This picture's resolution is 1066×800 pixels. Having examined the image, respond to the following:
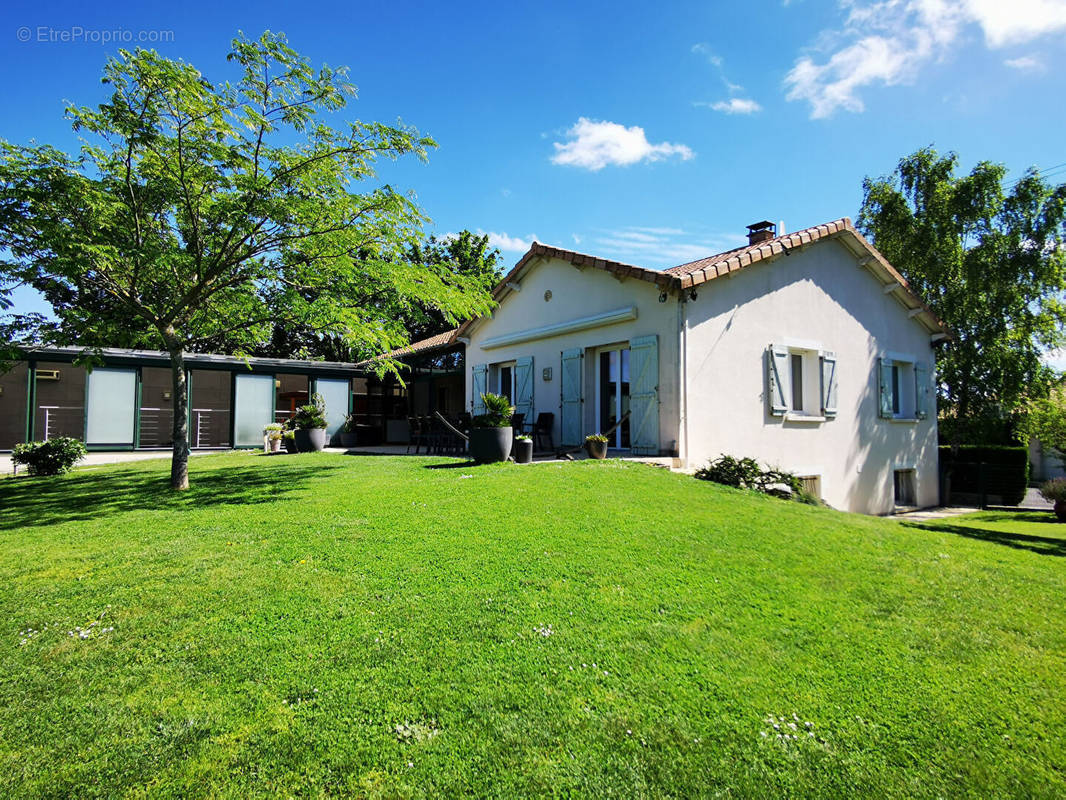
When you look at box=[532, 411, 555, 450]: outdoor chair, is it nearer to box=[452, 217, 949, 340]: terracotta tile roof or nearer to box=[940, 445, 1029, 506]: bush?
box=[452, 217, 949, 340]: terracotta tile roof


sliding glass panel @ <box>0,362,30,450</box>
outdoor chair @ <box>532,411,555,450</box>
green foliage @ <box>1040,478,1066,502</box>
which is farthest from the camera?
sliding glass panel @ <box>0,362,30,450</box>

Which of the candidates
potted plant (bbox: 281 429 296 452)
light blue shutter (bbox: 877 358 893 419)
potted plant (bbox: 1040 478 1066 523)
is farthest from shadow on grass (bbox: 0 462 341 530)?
potted plant (bbox: 1040 478 1066 523)

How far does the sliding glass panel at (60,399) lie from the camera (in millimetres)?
17094

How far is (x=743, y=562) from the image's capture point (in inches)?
189

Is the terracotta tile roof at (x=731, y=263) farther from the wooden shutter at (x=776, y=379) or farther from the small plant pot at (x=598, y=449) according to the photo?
the small plant pot at (x=598, y=449)

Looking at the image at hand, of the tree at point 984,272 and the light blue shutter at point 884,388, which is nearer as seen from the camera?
the light blue shutter at point 884,388

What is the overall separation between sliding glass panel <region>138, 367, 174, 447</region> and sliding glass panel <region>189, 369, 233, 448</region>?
2.93ft

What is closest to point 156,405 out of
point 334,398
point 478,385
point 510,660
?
point 334,398

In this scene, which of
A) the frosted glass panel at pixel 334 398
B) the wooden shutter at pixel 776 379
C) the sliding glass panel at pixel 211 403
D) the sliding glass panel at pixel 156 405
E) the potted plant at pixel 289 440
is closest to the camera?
the wooden shutter at pixel 776 379

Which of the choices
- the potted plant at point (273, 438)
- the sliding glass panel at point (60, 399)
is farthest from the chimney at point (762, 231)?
the sliding glass panel at point (60, 399)

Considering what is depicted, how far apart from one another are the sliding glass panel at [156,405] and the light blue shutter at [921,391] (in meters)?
23.6

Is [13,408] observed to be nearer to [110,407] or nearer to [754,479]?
[110,407]

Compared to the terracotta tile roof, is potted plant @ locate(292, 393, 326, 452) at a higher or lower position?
lower

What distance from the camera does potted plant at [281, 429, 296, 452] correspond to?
14.2 meters
